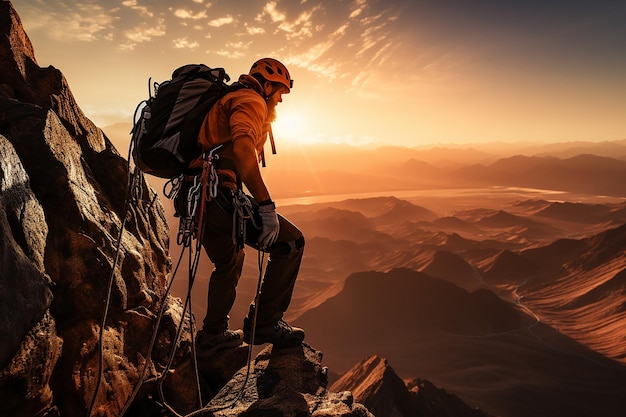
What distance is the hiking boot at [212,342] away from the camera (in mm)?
4602

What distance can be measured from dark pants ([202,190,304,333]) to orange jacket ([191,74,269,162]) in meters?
0.66

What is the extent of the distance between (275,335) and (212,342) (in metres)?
1.02

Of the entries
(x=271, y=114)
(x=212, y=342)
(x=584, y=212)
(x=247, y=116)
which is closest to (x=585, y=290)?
(x=212, y=342)

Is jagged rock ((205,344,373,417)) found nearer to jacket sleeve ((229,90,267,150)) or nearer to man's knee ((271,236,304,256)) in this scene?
man's knee ((271,236,304,256))

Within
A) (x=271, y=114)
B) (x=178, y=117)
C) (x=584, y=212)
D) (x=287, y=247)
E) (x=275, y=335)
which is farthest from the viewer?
(x=584, y=212)

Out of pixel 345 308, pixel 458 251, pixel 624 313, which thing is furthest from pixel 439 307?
pixel 458 251

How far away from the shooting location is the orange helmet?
12.8 ft

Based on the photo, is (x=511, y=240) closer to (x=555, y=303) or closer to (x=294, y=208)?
(x=555, y=303)

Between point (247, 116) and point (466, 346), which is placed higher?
point (247, 116)

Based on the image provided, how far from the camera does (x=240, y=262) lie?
4410 millimetres

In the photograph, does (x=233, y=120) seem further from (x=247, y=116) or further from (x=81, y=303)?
(x=81, y=303)

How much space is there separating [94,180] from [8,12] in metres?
3.37

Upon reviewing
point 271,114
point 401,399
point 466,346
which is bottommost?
point 466,346

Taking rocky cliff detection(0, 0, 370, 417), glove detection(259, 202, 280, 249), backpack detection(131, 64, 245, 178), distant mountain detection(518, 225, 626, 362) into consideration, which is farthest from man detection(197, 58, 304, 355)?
distant mountain detection(518, 225, 626, 362)
